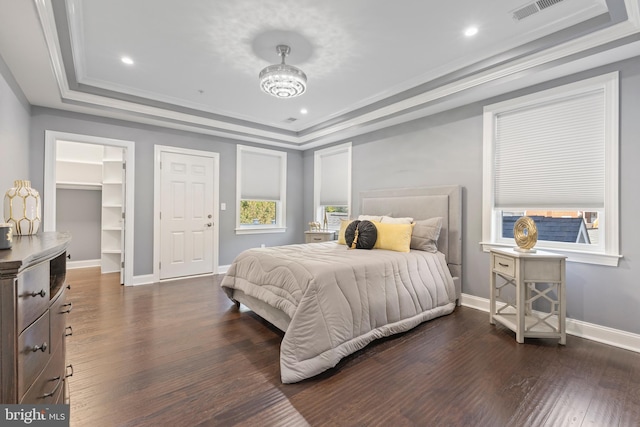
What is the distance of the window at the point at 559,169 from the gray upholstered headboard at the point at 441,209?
0.31 metres

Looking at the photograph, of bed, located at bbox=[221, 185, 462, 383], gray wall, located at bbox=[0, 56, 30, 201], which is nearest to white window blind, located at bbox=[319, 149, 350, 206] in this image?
bed, located at bbox=[221, 185, 462, 383]

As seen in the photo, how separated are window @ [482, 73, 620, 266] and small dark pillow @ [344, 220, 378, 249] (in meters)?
1.29

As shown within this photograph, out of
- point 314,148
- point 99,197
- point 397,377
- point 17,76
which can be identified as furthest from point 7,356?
point 99,197

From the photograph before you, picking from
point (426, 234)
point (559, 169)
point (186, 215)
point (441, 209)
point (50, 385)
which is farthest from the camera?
point (186, 215)

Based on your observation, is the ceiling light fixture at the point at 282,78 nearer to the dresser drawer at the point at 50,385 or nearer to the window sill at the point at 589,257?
the dresser drawer at the point at 50,385

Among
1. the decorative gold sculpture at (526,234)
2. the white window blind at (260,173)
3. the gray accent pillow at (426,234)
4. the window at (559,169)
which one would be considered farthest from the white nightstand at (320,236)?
the decorative gold sculpture at (526,234)

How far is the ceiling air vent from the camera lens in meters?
2.20

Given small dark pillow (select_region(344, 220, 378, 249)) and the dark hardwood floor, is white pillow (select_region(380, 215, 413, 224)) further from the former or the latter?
the dark hardwood floor

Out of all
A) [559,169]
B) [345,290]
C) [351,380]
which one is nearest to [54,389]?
[351,380]

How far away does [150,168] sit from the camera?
4.56 m

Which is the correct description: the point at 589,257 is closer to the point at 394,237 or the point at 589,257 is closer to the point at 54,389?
the point at 394,237

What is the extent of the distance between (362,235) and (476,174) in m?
1.55

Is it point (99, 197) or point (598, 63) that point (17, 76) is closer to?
point (99, 197)

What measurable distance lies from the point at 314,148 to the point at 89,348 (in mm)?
4746
